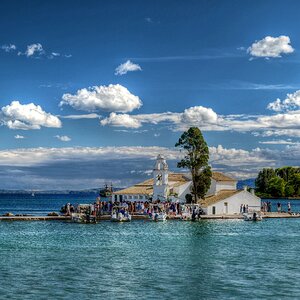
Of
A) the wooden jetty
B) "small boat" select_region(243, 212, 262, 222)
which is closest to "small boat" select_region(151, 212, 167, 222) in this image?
"small boat" select_region(243, 212, 262, 222)

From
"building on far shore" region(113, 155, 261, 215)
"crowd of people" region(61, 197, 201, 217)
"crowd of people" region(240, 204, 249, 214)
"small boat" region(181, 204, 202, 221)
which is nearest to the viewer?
"small boat" region(181, 204, 202, 221)

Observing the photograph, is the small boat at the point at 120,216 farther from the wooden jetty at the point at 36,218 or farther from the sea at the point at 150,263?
the sea at the point at 150,263

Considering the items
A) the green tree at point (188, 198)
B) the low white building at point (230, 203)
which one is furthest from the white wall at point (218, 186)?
the low white building at point (230, 203)

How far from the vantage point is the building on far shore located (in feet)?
304

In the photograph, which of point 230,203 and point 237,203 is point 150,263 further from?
point 237,203

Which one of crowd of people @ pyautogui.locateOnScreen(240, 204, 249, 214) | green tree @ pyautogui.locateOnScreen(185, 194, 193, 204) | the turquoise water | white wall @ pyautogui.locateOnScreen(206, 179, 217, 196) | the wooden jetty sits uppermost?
white wall @ pyautogui.locateOnScreen(206, 179, 217, 196)

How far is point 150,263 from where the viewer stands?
141 ft

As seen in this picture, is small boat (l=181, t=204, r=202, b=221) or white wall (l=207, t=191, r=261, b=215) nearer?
small boat (l=181, t=204, r=202, b=221)

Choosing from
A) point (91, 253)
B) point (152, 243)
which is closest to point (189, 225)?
point (152, 243)

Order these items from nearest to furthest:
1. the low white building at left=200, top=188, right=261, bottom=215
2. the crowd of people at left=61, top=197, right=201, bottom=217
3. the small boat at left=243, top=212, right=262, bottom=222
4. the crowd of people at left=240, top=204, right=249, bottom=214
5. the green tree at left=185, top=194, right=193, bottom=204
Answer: the small boat at left=243, top=212, right=262, bottom=222, the crowd of people at left=61, top=197, right=201, bottom=217, the low white building at left=200, top=188, right=261, bottom=215, the crowd of people at left=240, top=204, right=249, bottom=214, the green tree at left=185, top=194, right=193, bottom=204

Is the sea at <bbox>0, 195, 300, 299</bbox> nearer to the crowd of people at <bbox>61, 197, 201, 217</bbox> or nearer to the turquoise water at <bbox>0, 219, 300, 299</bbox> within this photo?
the turquoise water at <bbox>0, 219, 300, 299</bbox>

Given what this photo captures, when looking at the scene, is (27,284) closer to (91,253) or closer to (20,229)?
(91,253)

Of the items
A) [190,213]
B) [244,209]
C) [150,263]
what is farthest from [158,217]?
[150,263]

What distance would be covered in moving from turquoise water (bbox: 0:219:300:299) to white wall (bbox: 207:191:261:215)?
59.9 feet
